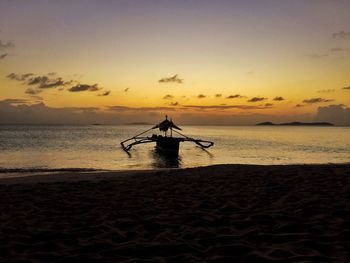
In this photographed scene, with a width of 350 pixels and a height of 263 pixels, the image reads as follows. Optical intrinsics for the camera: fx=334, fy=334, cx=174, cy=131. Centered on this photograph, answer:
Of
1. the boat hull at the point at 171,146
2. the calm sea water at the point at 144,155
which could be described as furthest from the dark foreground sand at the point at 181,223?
the boat hull at the point at 171,146

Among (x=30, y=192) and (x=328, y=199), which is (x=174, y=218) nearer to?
(x=328, y=199)

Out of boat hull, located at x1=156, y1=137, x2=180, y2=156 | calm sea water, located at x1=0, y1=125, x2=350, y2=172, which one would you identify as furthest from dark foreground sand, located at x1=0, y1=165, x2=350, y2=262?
boat hull, located at x1=156, y1=137, x2=180, y2=156

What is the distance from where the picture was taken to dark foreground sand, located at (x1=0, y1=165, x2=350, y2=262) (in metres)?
4.55

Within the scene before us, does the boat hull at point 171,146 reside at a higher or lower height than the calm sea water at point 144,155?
higher

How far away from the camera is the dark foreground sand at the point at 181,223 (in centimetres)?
455

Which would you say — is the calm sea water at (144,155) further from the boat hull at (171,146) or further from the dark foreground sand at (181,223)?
the dark foreground sand at (181,223)

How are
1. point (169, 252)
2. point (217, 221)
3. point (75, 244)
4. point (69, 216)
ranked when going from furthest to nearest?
point (69, 216), point (217, 221), point (75, 244), point (169, 252)

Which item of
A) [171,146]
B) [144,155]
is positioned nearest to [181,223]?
[171,146]

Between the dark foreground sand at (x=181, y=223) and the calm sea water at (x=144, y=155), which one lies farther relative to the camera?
the calm sea water at (x=144, y=155)

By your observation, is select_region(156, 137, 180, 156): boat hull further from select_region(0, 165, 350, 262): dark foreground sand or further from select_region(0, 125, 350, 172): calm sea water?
select_region(0, 165, 350, 262): dark foreground sand

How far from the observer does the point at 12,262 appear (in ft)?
14.2

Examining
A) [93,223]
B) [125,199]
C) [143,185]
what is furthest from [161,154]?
[93,223]

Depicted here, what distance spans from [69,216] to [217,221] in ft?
10.0

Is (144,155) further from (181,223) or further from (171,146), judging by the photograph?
(181,223)
